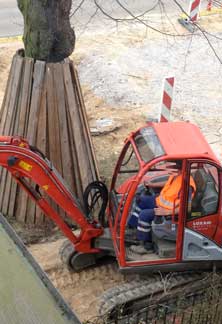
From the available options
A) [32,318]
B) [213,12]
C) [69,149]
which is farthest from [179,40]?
[32,318]

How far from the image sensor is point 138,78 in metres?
14.4

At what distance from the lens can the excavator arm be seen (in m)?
7.57

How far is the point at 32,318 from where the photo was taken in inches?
173

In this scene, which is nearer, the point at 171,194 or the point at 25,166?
the point at 171,194

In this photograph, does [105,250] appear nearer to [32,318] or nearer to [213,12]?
[32,318]

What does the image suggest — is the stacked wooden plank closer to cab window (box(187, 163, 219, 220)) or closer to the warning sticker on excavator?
the warning sticker on excavator

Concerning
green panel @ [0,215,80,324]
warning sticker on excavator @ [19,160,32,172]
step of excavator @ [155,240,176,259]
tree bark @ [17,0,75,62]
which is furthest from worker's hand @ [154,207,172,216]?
tree bark @ [17,0,75,62]

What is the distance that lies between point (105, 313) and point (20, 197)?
2.94 meters

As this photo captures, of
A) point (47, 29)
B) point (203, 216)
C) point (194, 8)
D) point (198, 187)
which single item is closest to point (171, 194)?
point (198, 187)

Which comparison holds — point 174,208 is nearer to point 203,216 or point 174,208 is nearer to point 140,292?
point 203,216

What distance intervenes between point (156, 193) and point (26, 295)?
12.0 ft

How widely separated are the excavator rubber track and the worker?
413 millimetres

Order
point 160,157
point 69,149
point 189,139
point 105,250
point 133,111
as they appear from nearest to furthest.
Answer: 1. point 160,157
2. point 189,139
3. point 105,250
4. point 69,149
5. point 133,111

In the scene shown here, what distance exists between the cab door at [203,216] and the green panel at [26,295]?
284 centimetres
